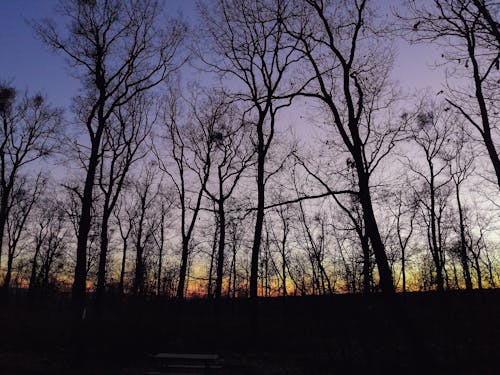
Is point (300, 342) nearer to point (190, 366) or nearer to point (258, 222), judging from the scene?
point (258, 222)

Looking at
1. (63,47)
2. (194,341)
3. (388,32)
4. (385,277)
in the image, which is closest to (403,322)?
(385,277)

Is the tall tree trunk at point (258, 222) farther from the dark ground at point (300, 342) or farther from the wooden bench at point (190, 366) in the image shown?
the wooden bench at point (190, 366)

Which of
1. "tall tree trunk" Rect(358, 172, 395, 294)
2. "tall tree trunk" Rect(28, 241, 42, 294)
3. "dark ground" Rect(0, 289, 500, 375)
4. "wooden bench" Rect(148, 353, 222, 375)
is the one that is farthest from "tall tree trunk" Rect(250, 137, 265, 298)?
"tall tree trunk" Rect(28, 241, 42, 294)

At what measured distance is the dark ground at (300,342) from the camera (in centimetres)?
951

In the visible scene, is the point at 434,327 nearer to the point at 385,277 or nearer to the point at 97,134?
the point at 385,277

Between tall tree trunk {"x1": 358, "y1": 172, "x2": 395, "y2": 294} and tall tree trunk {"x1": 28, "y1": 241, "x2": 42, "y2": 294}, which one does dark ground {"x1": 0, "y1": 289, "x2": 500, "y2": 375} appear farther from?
tall tree trunk {"x1": 28, "y1": 241, "x2": 42, "y2": 294}

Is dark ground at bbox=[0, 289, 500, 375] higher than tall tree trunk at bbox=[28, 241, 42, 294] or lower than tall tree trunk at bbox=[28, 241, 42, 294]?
lower

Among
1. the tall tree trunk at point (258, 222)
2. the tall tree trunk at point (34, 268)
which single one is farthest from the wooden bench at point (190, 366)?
the tall tree trunk at point (34, 268)

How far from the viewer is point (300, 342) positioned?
597 inches

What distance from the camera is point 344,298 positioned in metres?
18.1

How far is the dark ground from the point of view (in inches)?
374

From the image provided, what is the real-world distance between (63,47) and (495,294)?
101 ft

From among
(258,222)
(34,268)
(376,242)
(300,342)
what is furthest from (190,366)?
(34,268)

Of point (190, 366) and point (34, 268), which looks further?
point (34, 268)
